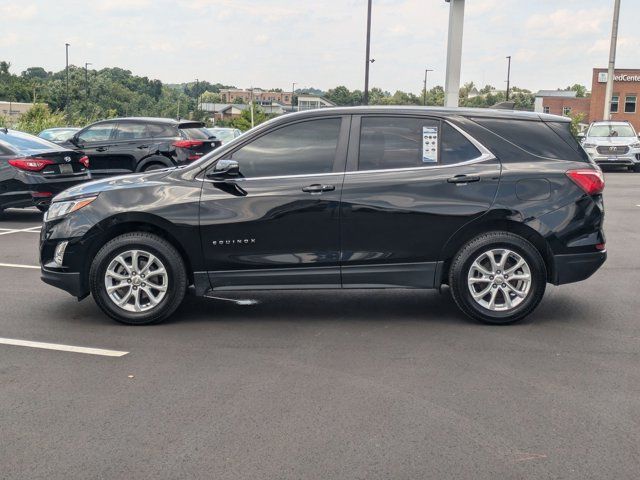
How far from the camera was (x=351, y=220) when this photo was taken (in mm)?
6555

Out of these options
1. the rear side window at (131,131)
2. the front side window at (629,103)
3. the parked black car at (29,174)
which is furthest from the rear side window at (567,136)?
the front side window at (629,103)

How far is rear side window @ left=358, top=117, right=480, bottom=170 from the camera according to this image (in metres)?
6.66

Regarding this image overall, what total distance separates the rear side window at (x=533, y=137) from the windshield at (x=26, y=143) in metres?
8.84

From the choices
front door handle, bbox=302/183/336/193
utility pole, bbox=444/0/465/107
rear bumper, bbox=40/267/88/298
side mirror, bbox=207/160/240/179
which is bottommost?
rear bumper, bbox=40/267/88/298

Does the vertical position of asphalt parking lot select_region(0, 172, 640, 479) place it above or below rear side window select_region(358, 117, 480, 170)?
below

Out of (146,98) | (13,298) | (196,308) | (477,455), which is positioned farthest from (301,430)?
(146,98)

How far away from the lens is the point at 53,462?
3.97 meters

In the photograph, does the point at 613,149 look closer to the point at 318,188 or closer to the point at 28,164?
the point at 28,164

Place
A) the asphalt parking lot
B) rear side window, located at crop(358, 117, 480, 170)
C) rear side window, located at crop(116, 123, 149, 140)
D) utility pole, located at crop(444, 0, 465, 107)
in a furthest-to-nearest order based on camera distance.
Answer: utility pole, located at crop(444, 0, 465, 107) < rear side window, located at crop(116, 123, 149, 140) < rear side window, located at crop(358, 117, 480, 170) < the asphalt parking lot

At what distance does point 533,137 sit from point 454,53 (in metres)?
14.7

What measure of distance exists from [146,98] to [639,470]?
413 ft

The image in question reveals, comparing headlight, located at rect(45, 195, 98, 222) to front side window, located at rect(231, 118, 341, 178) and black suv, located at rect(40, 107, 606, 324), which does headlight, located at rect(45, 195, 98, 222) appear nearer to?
black suv, located at rect(40, 107, 606, 324)

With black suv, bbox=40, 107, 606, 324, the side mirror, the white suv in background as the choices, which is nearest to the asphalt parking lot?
black suv, bbox=40, 107, 606, 324

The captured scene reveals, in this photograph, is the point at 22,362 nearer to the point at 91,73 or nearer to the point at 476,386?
the point at 476,386
